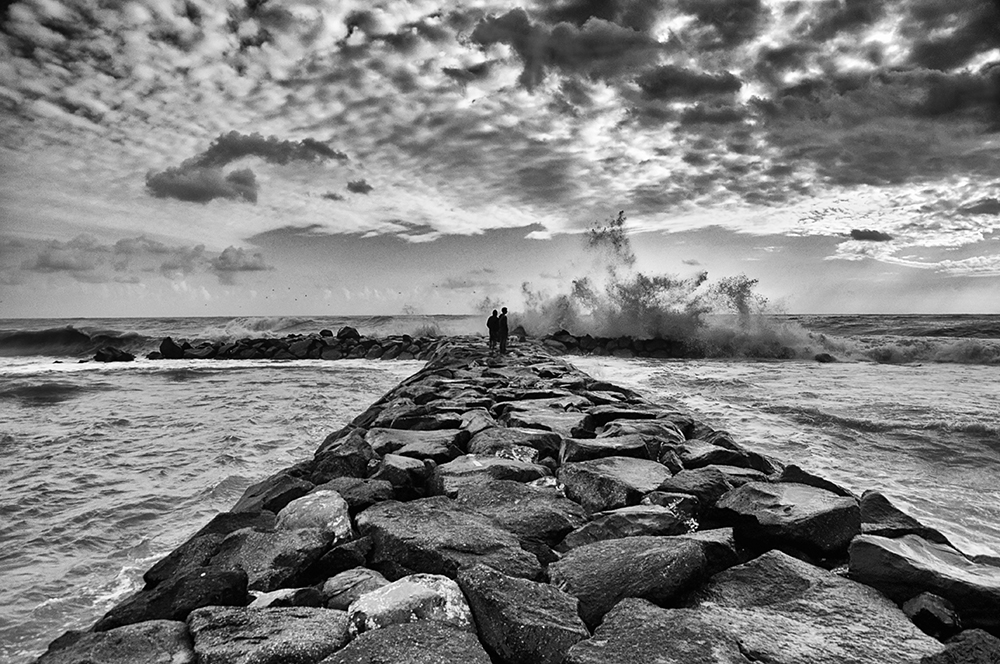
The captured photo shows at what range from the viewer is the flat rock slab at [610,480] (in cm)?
265

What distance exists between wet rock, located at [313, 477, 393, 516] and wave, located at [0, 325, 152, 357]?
25471 millimetres

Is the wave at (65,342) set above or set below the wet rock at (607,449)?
below

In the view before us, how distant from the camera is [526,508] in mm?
2500

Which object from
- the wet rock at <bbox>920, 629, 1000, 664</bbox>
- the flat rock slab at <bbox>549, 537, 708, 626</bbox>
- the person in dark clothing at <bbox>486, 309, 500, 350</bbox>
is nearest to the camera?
the wet rock at <bbox>920, 629, 1000, 664</bbox>

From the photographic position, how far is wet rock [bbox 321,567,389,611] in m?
1.88

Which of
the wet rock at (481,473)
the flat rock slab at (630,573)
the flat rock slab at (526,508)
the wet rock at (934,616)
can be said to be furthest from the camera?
the wet rock at (481,473)

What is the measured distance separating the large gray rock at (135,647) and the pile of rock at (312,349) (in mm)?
14974

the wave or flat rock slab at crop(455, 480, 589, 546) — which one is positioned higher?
flat rock slab at crop(455, 480, 589, 546)

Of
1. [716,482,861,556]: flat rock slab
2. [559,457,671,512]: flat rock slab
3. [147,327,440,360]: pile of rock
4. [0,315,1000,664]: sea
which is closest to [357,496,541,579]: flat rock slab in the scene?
[559,457,671,512]: flat rock slab

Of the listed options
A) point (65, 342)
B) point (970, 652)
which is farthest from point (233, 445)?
point (65, 342)

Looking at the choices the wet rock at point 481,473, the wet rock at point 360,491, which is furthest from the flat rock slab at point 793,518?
the wet rock at point 360,491

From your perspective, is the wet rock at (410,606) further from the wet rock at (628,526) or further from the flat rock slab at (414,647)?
the wet rock at (628,526)

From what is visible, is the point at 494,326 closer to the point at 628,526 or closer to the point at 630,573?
the point at 628,526

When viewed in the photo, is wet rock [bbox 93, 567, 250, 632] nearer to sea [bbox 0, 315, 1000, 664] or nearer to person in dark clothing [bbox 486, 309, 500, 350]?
sea [bbox 0, 315, 1000, 664]
